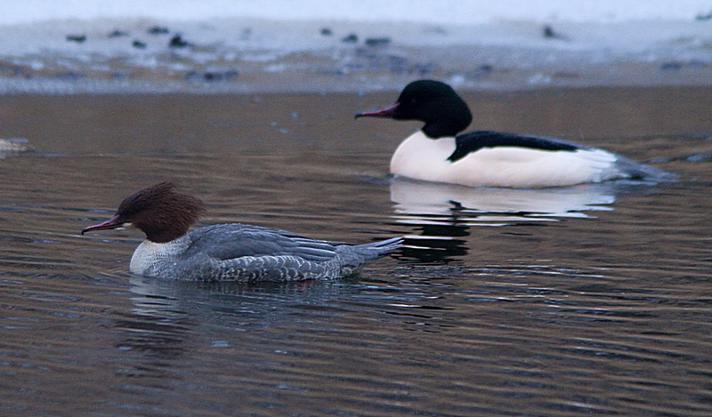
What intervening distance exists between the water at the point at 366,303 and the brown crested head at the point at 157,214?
26 centimetres

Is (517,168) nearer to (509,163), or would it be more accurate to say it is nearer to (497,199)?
(509,163)

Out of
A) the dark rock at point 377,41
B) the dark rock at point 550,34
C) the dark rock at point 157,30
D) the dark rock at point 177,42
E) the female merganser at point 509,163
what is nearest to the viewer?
the female merganser at point 509,163

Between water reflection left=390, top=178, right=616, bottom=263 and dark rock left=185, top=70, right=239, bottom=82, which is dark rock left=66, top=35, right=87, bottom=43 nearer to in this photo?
dark rock left=185, top=70, right=239, bottom=82

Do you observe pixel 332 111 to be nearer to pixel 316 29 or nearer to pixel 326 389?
pixel 316 29

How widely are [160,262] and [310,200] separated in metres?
2.80

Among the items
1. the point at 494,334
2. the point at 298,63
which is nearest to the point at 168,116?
the point at 298,63

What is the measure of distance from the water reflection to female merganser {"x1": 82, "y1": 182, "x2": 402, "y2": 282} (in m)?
0.64

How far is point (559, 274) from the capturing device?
24.1ft

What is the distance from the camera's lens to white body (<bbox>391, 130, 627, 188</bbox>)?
38.2 ft

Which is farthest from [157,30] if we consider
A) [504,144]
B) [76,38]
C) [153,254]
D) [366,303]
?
[366,303]

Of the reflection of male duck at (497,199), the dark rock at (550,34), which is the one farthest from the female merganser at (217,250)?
the dark rock at (550,34)

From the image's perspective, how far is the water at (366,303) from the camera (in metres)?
5.16

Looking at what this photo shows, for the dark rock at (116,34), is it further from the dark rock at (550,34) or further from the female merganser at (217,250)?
the female merganser at (217,250)

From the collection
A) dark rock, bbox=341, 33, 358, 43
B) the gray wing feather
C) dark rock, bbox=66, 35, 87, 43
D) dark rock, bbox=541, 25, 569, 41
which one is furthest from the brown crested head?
dark rock, bbox=541, 25, 569, 41
